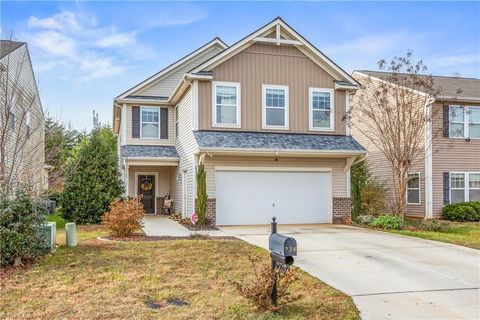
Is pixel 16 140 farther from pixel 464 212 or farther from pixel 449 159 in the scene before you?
pixel 449 159

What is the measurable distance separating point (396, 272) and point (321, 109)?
10920mm

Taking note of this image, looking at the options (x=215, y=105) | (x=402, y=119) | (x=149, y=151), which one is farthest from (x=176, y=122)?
(x=402, y=119)

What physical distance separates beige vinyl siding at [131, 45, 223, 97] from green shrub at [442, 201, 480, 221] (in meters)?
13.5

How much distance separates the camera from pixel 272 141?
17328mm

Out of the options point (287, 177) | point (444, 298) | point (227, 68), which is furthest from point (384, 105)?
point (444, 298)

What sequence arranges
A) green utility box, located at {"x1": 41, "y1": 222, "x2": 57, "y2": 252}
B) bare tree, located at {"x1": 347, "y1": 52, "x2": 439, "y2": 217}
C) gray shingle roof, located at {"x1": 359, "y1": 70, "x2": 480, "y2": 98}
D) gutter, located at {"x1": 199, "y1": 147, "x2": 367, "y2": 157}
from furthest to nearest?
gray shingle roof, located at {"x1": 359, "y1": 70, "x2": 480, "y2": 98} < bare tree, located at {"x1": 347, "y1": 52, "x2": 439, "y2": 217} < gutter, located at {"x1": 199, "y1": 147, "x2": 367, "y2": 157} < green utility box, located at {"x1": 41, "y1": 222, "x2": 57, "y2": 252}

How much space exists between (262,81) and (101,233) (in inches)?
330

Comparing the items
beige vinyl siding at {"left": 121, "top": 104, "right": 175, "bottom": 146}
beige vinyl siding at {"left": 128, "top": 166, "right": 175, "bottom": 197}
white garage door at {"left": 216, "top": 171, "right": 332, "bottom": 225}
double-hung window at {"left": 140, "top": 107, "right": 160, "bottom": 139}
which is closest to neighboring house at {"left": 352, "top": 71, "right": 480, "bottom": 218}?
white garage door at {"left": 216, "top": 171, "right": 332, "bottom": 225}

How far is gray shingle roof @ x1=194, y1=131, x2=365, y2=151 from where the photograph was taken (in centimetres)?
1662

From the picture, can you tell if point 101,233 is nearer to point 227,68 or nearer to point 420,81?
point 227,68

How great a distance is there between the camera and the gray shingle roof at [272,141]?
1662cm

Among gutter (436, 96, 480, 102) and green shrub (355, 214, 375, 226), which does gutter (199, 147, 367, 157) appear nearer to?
green shrub (355, 214, 375, 226)

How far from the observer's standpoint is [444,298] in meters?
6.96

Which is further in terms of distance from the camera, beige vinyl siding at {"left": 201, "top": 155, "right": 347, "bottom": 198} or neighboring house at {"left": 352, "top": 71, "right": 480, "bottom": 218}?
neighboring house at {"left": 352, "top": 71, "right": 480, "bottom": 218}
